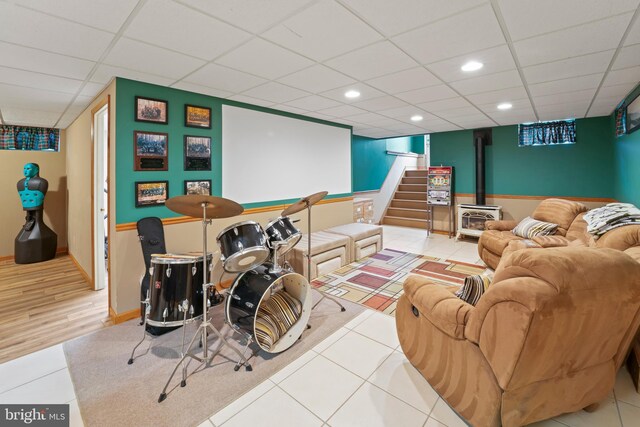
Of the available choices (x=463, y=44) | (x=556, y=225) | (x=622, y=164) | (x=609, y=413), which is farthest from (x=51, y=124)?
(x=622, y=164)

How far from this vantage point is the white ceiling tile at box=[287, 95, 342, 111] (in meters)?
3.81

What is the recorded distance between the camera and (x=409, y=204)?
8414 mm

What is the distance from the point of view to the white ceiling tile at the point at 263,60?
232 centimetres

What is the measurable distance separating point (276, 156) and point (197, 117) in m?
1.29

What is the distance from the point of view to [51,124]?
5.07 m

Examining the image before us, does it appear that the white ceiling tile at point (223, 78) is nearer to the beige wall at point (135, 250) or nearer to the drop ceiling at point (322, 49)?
the drop ceiling at point (322, 49)

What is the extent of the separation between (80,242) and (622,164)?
27.0 feet

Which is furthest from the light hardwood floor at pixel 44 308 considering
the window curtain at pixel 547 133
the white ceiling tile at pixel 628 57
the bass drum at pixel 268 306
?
the window curtain at pixel 547 133

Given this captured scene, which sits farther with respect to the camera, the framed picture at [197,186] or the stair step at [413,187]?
the stair step at [413,187]

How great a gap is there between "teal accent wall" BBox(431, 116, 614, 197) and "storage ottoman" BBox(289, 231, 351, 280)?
12.9 ft

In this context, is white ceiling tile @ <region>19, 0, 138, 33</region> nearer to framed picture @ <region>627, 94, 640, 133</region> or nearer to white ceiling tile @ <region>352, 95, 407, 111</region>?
white ceiling tile @ <region>352, 95, 407, 111</region>

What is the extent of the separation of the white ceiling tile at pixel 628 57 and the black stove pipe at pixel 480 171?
12.2ft

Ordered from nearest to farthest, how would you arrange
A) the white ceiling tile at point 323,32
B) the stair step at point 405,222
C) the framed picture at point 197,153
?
the white ceiling tile at point 323,32, the framed picture at point 197,153, the stair step at point 405,222

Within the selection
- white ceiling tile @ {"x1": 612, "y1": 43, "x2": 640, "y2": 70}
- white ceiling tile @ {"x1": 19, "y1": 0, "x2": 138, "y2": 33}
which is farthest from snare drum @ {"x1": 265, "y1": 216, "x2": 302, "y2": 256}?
white ceiling tile @ {"x1": 612, "y1": 43, "x2": 640, "y2": 70}
